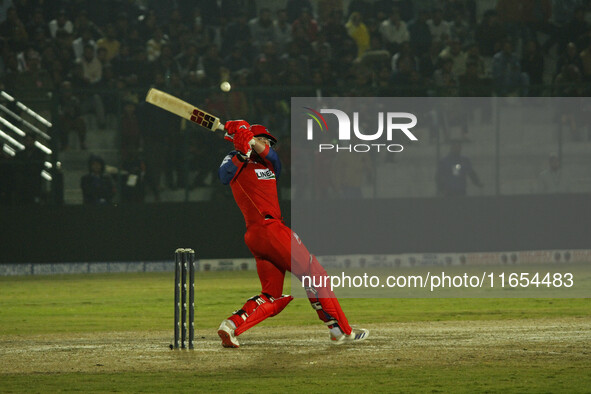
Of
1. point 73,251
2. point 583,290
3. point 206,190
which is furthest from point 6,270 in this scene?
point 583,290

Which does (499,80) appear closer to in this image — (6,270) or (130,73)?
(130,73)

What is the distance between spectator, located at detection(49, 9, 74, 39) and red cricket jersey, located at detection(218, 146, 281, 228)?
A: 12346 millimetres

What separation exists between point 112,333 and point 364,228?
7.97m

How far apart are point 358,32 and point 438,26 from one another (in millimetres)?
1748

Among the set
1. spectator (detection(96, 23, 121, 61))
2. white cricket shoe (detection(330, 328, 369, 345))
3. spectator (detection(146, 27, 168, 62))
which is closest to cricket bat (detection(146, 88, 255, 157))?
white cricket shoe (detection(330, 328, 369, 345))

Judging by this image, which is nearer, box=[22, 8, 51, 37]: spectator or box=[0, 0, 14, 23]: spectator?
box=[0, 0, 14, 23]: spectator

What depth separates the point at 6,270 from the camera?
1953 cm

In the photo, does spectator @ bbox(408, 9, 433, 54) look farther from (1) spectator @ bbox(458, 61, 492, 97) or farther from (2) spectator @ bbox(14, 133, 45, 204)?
(2) spectator @ bbox(14, 133, 45, 204)

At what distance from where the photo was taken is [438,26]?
22.6 meters

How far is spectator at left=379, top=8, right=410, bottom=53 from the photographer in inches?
878

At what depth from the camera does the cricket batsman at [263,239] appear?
1041 cm

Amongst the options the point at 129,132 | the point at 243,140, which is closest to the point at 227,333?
the point at 243,140

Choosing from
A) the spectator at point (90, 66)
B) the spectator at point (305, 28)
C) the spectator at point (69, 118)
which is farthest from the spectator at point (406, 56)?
the spectator at point (69, 118)
